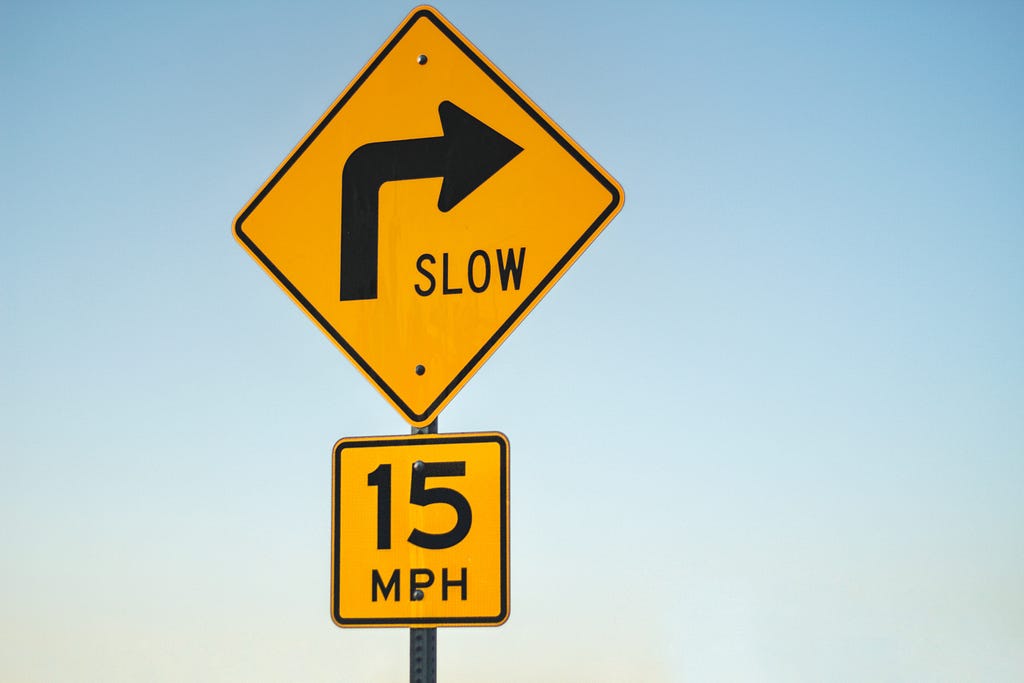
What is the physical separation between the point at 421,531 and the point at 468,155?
3.34ft

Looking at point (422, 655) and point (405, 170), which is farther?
point (405, 170)

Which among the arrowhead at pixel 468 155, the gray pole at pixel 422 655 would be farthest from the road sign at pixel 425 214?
the gray pole at pixel 422 655

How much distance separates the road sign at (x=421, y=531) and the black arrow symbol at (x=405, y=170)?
0.47 m

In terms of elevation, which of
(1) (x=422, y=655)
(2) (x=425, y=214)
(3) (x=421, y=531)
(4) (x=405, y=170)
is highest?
(4) (x=405, y=170)

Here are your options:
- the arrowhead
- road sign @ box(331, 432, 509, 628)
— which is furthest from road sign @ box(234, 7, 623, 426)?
road sign @ box(331, 432, 509, 628)

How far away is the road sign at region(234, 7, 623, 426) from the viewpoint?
2875 mm

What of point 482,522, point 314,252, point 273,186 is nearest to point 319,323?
point 314,252

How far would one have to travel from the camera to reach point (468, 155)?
3012 millimetres

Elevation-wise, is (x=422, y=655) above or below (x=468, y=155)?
below

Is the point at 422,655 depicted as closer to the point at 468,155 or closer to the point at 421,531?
the point at 421,531

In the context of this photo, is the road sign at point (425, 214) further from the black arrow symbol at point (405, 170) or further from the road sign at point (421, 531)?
the road sign at point (421, 531)

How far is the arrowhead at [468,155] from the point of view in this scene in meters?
2.97

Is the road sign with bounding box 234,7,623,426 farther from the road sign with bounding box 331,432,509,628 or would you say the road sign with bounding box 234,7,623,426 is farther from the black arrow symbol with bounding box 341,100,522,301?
the road sign with bounding box 331,432,509,628

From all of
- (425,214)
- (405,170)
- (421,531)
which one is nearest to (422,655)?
(421,531)
